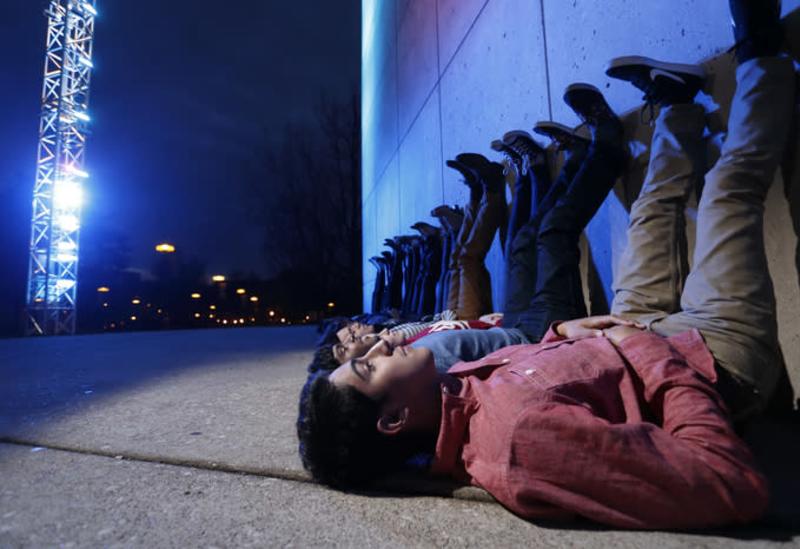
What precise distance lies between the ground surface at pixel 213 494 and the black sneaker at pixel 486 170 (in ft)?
6.12

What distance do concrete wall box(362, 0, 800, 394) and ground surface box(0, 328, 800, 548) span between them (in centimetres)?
98

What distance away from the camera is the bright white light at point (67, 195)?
9.71 m

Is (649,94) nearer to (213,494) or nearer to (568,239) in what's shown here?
(568,239)

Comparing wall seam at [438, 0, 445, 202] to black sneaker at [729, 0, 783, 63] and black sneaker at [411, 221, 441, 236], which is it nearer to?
black sneaker at [411, 221, 441, 236]

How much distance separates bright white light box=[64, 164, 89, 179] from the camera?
9.83 metres

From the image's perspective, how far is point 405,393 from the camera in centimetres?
107

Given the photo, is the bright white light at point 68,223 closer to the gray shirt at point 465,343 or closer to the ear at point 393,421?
the gray shirt at point 465,343

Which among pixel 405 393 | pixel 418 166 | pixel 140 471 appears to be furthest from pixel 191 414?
pixel 418 166

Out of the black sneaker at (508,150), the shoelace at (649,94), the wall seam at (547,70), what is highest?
the wall seam at (547,70)

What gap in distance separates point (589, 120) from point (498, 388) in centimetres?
149

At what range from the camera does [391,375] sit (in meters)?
1.09

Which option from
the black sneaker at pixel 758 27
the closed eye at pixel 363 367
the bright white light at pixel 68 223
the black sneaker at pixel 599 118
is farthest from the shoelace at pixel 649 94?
the bright white light at pixel 68 223

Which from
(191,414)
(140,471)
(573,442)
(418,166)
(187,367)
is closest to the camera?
(573,442)

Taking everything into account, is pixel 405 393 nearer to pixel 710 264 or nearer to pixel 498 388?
pixel 498 388
